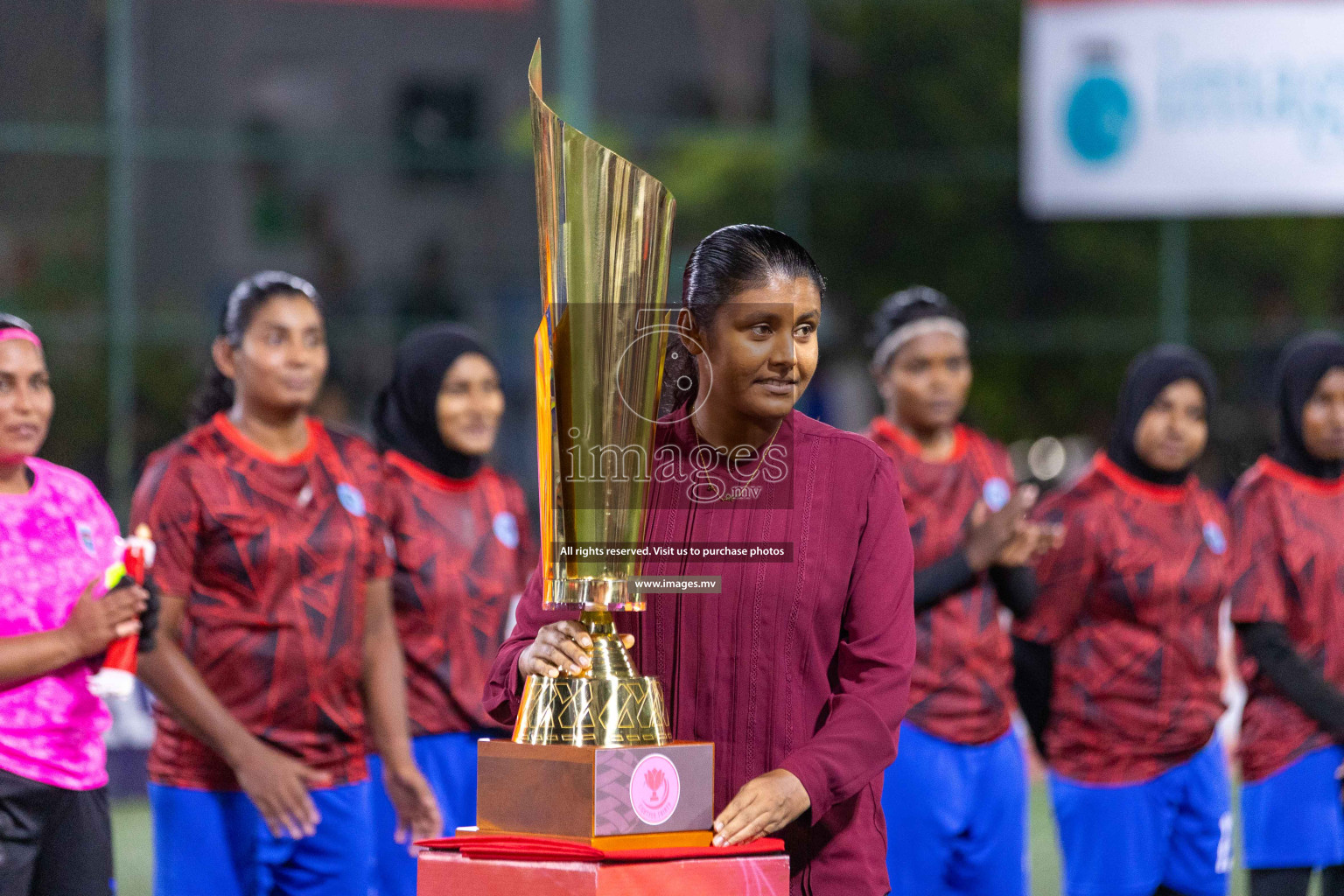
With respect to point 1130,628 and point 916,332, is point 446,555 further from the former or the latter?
point 1130,628

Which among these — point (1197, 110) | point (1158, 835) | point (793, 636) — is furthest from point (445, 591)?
point (1197, 110)

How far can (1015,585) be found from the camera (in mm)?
5371

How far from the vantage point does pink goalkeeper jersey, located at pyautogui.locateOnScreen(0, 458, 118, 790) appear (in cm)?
409

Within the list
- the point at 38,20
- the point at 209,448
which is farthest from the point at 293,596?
the point at 38,20

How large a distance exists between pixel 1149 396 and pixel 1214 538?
0.48m

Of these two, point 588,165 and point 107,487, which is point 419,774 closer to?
point 588,165

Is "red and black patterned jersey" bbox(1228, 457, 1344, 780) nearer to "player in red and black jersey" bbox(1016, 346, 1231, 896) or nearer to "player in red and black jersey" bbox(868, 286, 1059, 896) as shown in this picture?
"player in red and black jersey" bbox(1016, 346, 1231, 896)

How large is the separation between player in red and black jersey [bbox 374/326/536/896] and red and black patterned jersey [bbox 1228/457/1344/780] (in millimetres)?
2192

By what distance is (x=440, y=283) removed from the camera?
1496cm

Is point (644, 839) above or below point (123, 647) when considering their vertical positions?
below

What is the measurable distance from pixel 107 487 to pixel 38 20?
351cm

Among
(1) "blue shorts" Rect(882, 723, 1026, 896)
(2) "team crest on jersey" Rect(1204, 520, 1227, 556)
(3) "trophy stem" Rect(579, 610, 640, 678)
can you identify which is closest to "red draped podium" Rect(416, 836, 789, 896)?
(3) "trophy stem" Rect(579, 610, 640, 678)

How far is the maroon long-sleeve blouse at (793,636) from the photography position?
2.78 meters

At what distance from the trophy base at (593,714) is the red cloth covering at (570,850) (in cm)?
→ 14
